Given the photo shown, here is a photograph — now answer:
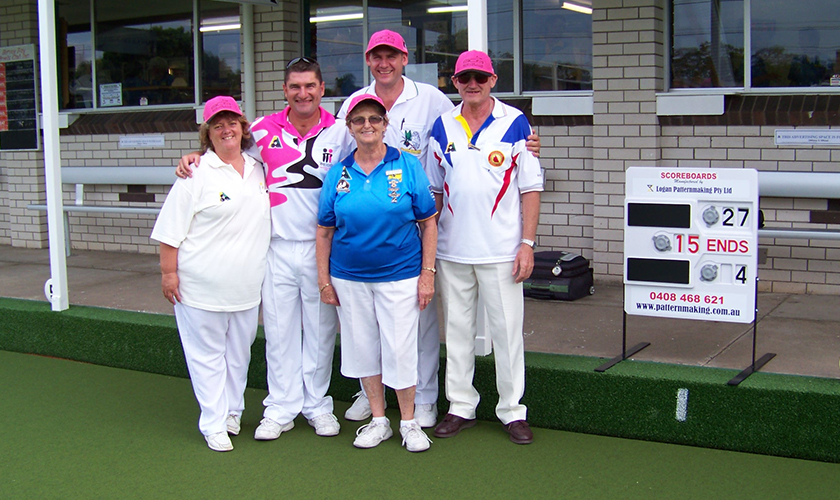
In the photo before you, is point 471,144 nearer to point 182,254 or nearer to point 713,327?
point 182,254

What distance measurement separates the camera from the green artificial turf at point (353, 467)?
387 cm

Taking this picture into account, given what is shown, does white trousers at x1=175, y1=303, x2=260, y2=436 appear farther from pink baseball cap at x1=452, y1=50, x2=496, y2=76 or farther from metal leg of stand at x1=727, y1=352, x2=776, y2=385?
metal leg of stand at x1=727, y1=352, x2=776, y2=385

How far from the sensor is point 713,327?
Answer: 18.5ft

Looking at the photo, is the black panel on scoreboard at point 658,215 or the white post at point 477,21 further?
the white post at point 477,21

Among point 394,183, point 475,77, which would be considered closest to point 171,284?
point 394,183

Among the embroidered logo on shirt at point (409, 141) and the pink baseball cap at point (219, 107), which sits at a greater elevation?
the pink baseball cap at point (219, 107)

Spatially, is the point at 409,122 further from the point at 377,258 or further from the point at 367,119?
the point at 377,258

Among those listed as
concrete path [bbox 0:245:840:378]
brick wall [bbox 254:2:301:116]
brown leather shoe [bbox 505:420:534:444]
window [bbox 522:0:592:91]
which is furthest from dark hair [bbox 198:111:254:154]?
brick wall [bbox 254:2:301:116]

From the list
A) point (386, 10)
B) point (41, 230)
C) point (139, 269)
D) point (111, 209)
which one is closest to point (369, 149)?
point (386, 10)

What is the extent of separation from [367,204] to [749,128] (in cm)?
387

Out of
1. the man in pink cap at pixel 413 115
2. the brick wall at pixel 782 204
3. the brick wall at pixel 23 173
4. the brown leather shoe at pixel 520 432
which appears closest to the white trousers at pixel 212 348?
the man in pink cap at pixel 413 115

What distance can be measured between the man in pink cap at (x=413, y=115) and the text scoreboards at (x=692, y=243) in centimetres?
83

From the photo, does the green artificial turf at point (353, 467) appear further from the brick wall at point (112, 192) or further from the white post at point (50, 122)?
the brick wall at point (112, 192)

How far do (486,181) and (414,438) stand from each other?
1.30 meters
